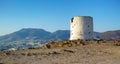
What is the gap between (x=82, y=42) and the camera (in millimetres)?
38562

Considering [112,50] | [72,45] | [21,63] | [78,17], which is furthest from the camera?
[78,17]

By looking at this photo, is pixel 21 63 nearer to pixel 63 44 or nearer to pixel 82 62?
pixel 82 62

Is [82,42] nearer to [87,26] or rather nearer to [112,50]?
[87,26]

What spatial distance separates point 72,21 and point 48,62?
22.2m

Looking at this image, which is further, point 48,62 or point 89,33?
point 89,33

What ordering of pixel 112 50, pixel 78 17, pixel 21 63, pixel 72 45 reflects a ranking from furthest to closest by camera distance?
pixel 78 17 < pixel 72 45 < pixel 112 50 < pixel 21 63

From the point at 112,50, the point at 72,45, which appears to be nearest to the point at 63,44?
the point at 72,45

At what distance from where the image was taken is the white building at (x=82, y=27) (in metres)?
42.6

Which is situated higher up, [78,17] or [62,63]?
[78,17]

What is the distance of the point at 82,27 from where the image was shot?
1692 inches

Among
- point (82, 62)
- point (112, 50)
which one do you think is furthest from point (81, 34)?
point (82, 62)

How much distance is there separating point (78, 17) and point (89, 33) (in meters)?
3.63

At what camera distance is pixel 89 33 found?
144 feet

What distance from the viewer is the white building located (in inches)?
1676
